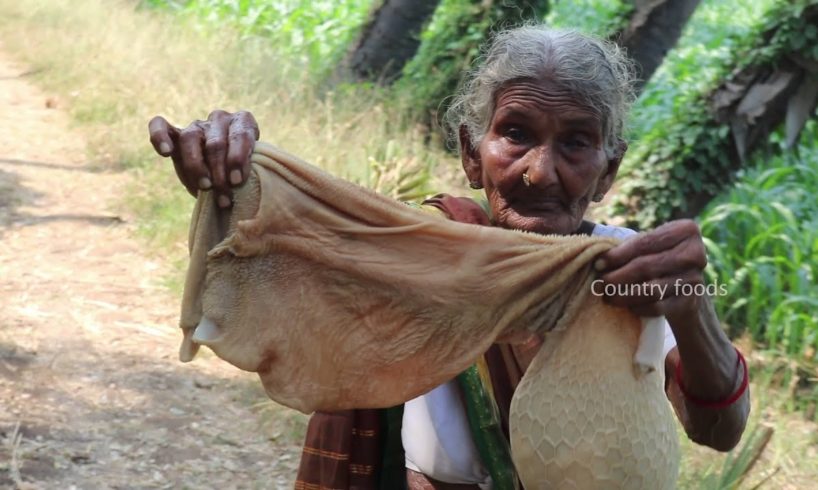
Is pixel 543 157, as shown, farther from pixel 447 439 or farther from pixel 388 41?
pixel 388 41

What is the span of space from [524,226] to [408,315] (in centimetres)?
41

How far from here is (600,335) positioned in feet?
6.27

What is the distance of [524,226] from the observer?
228cm

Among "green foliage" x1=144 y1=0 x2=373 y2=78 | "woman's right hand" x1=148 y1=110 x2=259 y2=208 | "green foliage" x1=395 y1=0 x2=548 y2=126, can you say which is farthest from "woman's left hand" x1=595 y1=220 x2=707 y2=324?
"green foliage" x1=144 y1=0 x2=373 y2=78

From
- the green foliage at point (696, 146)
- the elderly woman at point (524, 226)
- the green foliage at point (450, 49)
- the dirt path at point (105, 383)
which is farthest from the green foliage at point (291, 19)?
the elderly woman at point (524, 226)

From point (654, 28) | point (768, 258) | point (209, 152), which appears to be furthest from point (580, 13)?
point (209, 152)

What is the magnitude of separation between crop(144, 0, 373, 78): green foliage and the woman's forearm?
8.22 meters

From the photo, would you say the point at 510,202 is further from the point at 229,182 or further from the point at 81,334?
the point at 81,334

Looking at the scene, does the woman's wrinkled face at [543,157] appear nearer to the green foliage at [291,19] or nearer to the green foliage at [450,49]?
the green foliage at [450,49]

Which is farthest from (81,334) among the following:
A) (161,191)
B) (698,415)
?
(698,415)

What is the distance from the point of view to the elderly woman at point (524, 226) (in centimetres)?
221

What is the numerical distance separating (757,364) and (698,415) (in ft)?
10.5

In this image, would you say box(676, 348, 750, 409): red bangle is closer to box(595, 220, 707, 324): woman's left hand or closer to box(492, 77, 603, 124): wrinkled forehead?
box(595, 220, 707, 324): woman's left hand

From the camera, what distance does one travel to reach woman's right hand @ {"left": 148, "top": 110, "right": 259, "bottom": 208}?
185 cm
